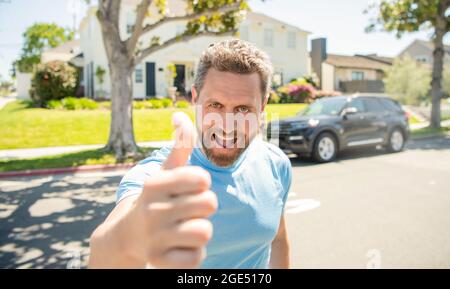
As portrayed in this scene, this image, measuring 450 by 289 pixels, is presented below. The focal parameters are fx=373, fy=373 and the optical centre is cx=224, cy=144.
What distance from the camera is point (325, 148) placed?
34.3 ft


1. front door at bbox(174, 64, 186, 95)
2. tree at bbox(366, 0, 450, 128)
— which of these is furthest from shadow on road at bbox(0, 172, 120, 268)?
front door at bbox(174, 64, 186, 95)

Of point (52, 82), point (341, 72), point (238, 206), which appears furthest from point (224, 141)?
point (341, 72)

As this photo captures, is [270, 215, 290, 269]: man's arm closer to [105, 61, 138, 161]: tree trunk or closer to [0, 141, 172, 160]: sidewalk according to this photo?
[105, 61, 138, 161]: tree trunk

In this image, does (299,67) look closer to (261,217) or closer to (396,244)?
(396,244)

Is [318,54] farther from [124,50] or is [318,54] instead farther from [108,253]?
[108,253]

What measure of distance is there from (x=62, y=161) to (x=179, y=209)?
10.1 m

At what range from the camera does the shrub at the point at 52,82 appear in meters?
23.4

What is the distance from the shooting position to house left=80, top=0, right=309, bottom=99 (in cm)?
2659

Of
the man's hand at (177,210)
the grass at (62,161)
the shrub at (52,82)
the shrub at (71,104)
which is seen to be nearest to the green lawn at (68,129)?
the shrub at (71,104)

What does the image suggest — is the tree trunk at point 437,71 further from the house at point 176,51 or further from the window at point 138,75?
the window at point 138,75

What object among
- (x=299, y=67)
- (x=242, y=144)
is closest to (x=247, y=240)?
(x=242, y=144)

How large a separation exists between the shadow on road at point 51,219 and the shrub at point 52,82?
56.7ft
